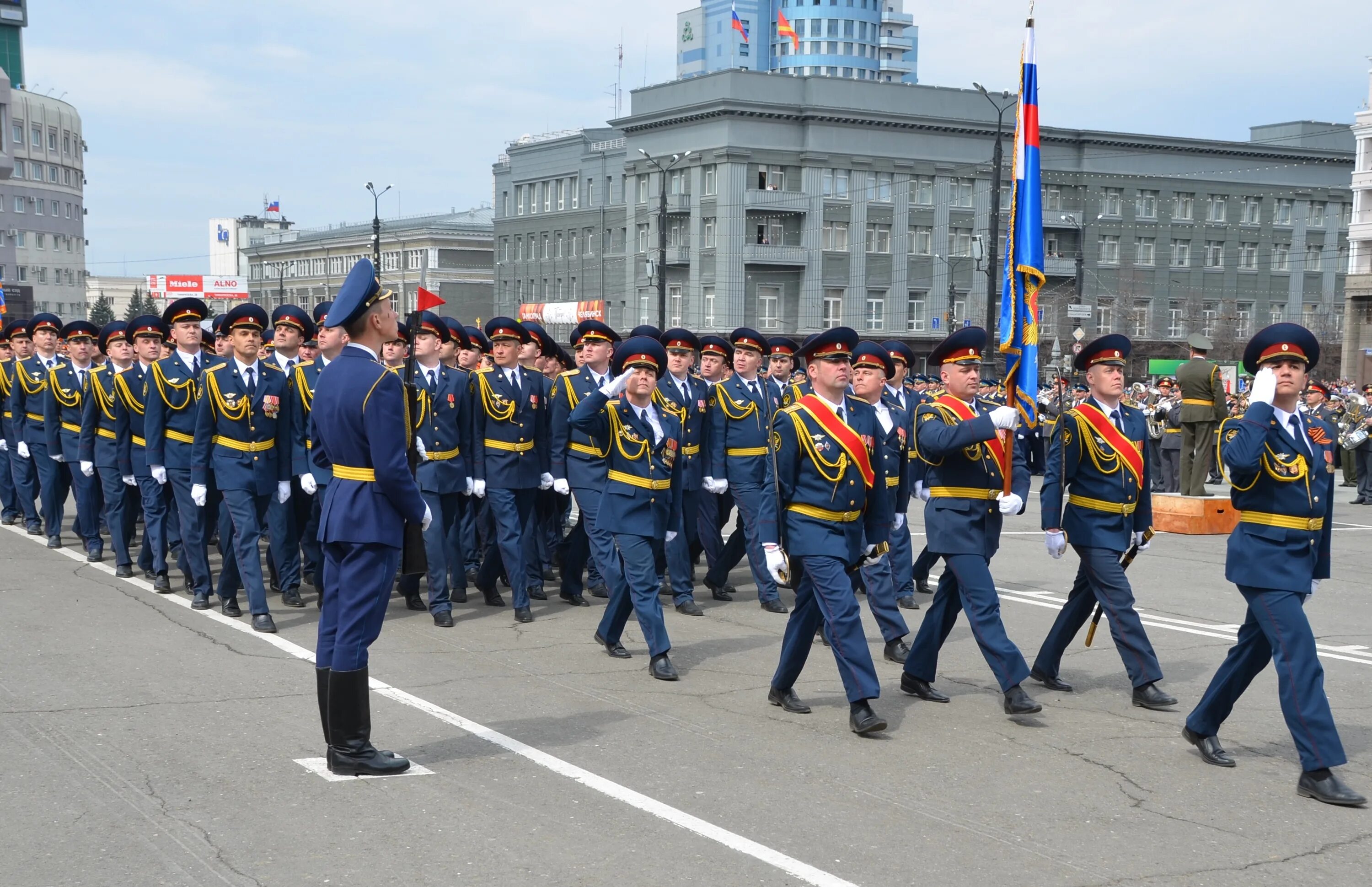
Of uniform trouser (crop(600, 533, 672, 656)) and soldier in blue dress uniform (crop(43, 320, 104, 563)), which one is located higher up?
soldier in blue dress uniform (crop(43, 320, 104, 563))

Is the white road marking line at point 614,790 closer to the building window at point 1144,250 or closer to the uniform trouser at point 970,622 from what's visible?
the uniform trouser at point 970,622

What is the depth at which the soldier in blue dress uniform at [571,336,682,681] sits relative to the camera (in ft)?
27.9

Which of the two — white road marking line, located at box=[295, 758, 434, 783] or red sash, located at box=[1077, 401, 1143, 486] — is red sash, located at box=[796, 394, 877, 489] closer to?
red sash, located at box=[1077, 401, 1143, 486]

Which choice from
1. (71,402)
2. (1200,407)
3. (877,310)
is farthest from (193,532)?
(877,310)

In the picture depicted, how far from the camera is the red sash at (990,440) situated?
760cm

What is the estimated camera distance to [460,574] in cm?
1133

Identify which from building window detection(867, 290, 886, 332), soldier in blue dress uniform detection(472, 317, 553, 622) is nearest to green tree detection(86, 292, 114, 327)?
building window detection(867, 290, 886, 332)

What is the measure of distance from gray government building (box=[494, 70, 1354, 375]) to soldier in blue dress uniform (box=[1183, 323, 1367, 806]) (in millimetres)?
58802

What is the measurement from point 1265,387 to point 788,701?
9.45ft

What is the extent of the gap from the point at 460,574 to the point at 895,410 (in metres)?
3.65

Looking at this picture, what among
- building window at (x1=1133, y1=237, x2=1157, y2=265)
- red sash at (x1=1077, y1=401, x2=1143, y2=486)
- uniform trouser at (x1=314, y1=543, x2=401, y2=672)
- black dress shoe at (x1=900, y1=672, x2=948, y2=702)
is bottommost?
black dress shoe at (x1=900, y1=672, x2=948, y2=702)

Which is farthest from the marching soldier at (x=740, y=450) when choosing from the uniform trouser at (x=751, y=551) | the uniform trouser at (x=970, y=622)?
the uniform trouser at (x=970, y=622)

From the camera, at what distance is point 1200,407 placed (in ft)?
64.1

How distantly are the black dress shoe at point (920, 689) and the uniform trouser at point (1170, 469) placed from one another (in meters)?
17.9
